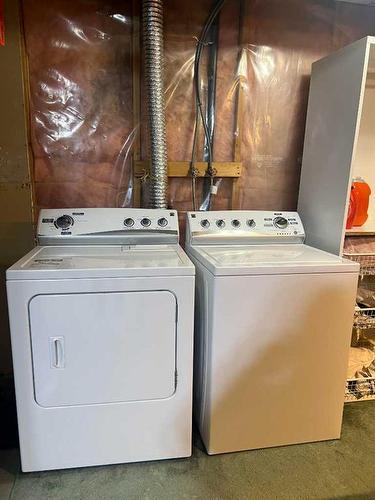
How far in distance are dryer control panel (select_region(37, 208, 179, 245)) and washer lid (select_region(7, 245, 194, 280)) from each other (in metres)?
0.07

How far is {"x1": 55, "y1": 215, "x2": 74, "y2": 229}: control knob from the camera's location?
190cm

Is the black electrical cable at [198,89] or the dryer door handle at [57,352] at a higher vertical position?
the black electrical cable at [198,89]

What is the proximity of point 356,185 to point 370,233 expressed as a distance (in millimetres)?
329

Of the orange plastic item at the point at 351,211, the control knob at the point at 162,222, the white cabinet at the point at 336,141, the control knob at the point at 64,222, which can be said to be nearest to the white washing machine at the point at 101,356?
the control knob at the point at 64,222

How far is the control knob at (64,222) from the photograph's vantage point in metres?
1.90

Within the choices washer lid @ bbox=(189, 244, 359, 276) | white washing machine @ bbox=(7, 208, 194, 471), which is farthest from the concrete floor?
washer lid @ bbox=(189, 244, 359, 276)

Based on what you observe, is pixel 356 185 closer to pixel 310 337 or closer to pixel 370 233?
pixel 370 233

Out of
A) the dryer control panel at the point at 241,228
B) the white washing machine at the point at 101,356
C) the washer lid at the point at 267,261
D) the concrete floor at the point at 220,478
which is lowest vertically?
the concrete floor at the point at 220,478

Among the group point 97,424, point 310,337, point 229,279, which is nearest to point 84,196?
point 229,279

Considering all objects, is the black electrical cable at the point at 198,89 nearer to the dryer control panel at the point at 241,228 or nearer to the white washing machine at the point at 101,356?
the dryer control panel at the point at 241,228

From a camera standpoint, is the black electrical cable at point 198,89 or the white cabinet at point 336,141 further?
the black electrical cable at point 198,89

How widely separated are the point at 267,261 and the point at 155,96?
1.09 meters

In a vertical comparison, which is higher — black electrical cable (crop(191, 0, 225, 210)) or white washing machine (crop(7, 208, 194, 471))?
black electrical cable (crop(191, 0, 225, 210))

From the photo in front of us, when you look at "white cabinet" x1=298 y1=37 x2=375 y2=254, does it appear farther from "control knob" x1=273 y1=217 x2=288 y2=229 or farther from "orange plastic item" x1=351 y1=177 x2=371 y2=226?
"control knob" x1=273 y1=217 x2=288 y2=229
